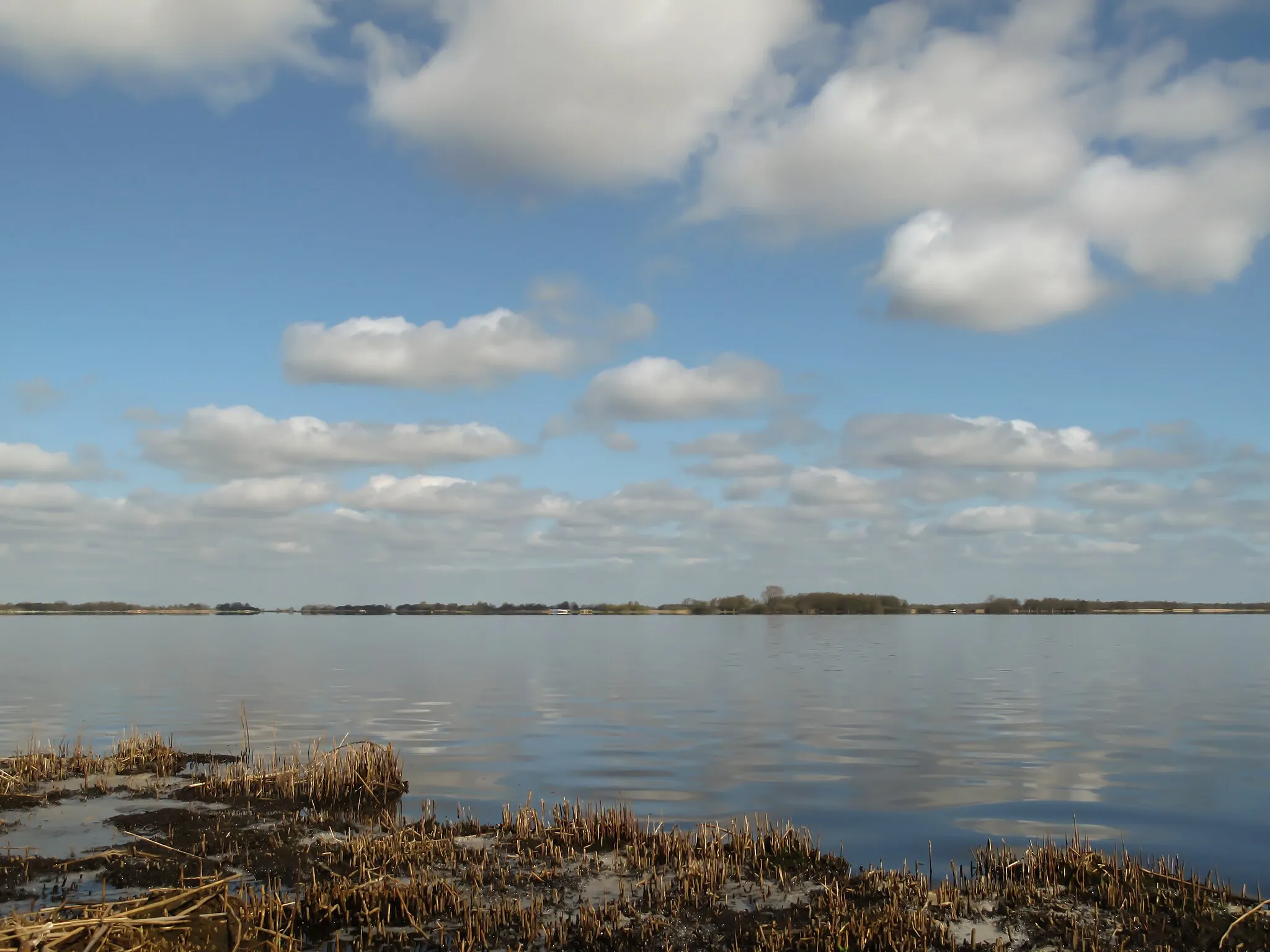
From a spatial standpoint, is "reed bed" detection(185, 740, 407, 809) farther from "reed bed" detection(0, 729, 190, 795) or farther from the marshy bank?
"reed bed" detection(0, 729, 190, 795)

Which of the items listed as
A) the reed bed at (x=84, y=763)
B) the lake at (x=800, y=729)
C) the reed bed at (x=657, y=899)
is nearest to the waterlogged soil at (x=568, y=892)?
the reed bed at (x=657, y=899)

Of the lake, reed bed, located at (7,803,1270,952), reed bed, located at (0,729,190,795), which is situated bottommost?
the lake

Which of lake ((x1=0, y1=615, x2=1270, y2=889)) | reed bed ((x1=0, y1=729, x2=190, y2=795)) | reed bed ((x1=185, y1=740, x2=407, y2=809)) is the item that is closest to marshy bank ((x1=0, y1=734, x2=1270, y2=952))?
reed bed ((x1=185, y1=740, x2=407, y2=809))

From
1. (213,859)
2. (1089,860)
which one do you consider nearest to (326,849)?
(213,859)

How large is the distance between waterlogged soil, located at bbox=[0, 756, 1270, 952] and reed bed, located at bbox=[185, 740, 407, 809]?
257cm

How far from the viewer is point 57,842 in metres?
17.9

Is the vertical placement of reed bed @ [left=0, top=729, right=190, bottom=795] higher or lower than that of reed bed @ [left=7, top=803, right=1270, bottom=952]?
lower

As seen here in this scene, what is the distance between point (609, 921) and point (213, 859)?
810 centimetres

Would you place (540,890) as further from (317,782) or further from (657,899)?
(317,782)

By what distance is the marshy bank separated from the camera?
12.1 m

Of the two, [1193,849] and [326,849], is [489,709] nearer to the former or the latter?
[326,849]

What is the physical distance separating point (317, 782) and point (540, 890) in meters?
9.76

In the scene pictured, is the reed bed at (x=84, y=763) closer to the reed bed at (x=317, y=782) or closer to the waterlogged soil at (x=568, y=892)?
the reed bed at (x=317, y=782)

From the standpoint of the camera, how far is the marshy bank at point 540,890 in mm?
12102
